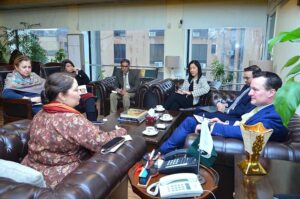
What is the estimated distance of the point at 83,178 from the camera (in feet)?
4.09

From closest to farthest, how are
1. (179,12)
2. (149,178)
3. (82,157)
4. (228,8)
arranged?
(149,178) < (82,157) < (228,8) < (179,12)

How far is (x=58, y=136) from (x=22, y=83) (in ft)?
7.61

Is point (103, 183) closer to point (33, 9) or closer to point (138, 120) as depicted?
Answer: point (138, 120)

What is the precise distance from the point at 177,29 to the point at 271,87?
4113 mm

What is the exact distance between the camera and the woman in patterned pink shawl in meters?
1.52

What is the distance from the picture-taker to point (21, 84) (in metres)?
3.45

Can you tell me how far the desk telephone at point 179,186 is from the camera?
1159mm

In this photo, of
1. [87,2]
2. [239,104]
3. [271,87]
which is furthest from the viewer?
[87,2]

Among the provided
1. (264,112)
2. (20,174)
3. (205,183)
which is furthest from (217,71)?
(20,174)

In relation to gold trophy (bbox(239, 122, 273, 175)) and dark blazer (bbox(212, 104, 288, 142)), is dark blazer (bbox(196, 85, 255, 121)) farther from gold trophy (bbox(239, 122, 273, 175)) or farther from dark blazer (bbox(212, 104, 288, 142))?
gold trophy (bbox(239, 122, 273, 175))

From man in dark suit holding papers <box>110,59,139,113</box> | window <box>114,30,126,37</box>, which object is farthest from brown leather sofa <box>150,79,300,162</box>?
window <box>114,30,126,37</box>

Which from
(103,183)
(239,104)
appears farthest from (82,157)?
(239,104)

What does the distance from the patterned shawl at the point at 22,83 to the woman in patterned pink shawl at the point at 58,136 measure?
80.7 inches

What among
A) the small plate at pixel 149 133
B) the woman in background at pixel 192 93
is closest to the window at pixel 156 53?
the woman in background at pixel 192 93
